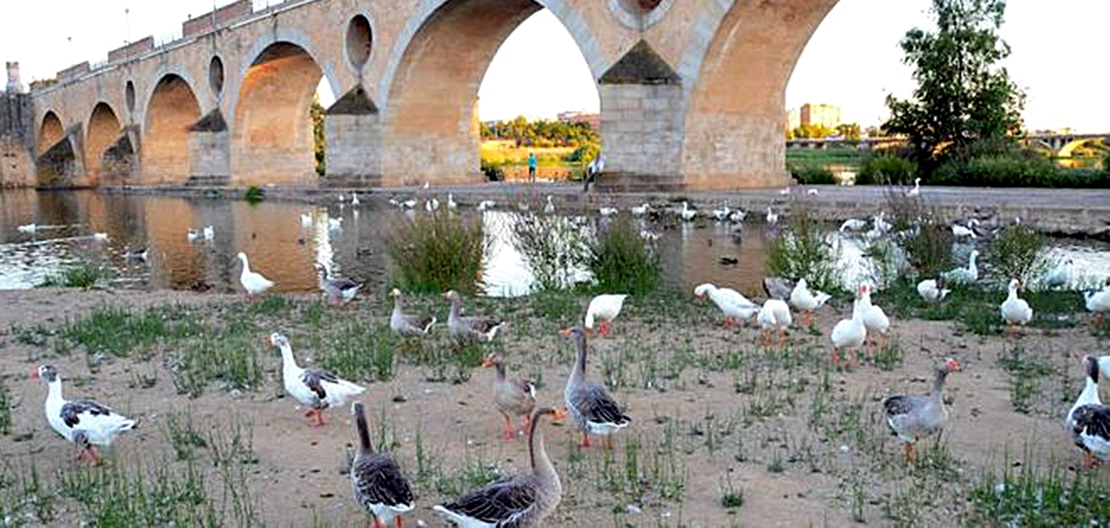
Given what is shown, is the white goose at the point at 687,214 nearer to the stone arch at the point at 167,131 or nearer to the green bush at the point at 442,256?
the green bush at the point at 442,256

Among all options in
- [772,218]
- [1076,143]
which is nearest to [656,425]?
[772,218]

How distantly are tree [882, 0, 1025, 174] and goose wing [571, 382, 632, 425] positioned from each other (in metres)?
26.5

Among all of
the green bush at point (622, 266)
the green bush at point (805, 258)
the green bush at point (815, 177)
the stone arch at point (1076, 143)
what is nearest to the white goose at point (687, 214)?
the green bush at point (805, 258)

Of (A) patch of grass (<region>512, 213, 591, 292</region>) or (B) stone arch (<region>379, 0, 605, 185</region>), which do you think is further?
(B) stone arch (<region>379, 0, 605, 185</region>)

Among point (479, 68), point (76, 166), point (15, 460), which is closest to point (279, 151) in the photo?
point (479, 68)

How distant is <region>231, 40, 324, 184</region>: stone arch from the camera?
151ft

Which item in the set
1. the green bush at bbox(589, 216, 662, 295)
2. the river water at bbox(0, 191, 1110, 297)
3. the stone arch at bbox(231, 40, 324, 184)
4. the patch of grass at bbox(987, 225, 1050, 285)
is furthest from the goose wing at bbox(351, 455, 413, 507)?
the stone arch at bbox(231, 40, 324, 184)

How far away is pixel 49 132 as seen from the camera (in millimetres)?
76688

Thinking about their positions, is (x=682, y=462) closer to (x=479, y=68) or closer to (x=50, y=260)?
(x=50, y=260)

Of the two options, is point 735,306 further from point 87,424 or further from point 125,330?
point 125,330

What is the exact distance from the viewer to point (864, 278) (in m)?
12.6

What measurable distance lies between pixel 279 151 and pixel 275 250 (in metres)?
32.5

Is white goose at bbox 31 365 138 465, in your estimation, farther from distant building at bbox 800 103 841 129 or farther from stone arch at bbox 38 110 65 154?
distant building at bbox 800 103 841 129

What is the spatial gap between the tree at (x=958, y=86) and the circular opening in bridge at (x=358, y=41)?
20.1 metres
